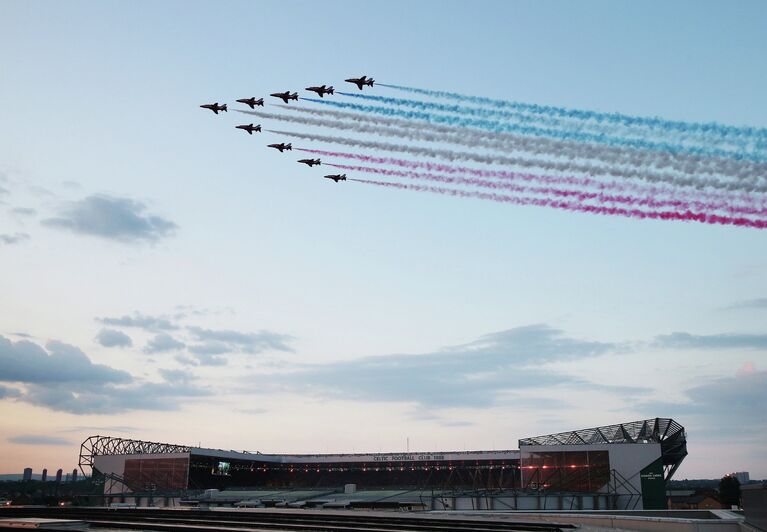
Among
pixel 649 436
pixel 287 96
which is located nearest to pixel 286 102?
pixel 287 96

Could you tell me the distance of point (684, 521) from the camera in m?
60.3

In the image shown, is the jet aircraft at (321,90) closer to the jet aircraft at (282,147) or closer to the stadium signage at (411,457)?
the jet aircraft at (282,147)

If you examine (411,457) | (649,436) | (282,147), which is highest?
(282,147)

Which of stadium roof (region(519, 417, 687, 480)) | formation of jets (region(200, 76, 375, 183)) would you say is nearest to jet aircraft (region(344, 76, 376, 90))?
formation of jets (region(200, 76, 375, 183))

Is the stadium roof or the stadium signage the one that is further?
the stadium signage

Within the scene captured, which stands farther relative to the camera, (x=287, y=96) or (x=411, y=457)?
(x=411, y=457)

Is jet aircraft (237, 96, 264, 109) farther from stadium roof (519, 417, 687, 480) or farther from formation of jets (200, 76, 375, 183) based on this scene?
stadium roof (519, 417, 687, 480)

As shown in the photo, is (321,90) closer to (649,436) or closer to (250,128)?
(250,128)

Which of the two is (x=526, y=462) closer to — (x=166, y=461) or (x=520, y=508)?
(x=520, y=508)

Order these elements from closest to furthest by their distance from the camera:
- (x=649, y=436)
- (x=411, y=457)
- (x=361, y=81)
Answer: (x=361, y=81)
(x=649, y=436)
(x=411, y=457)

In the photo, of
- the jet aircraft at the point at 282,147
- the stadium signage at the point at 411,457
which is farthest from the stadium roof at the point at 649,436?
the jet aircraft at the point at 282,147

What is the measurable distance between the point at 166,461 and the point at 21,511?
84.5 metres

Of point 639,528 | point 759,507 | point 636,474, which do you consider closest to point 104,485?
point 636,474

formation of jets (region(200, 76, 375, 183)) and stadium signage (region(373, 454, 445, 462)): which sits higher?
formation of jets (region(200, 76, 375, 183))
